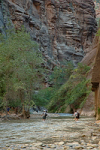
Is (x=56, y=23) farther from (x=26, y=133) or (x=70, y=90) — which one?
(x=26, y=133)

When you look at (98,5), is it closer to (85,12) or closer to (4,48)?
(85,12)

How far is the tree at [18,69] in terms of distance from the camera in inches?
962

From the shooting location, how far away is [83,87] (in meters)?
44.4

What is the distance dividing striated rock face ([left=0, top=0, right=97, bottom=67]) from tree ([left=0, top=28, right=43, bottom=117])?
127 feet

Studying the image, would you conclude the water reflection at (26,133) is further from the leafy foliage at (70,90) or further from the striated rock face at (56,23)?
the striated rock face at (56,23)

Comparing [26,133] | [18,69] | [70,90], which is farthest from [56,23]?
[26,133]

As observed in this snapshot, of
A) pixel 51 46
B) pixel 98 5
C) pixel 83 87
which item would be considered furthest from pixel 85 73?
pixel 98 5

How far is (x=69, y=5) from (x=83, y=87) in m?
65.6

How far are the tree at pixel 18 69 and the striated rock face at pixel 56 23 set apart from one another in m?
38.9

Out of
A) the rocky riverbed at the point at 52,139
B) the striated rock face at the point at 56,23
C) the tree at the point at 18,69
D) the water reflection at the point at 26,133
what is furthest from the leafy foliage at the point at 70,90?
the rocky riverbed at the point at 52,139

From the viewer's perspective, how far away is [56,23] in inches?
3688

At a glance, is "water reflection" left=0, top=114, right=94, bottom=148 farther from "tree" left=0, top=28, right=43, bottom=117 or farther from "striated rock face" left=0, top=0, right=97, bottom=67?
"striated rock face" left=0, top=0, right=97, bottom=67

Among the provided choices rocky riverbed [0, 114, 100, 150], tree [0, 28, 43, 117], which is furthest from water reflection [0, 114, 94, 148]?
tree [0, 28, 43, 117]

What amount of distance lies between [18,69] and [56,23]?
235ft
